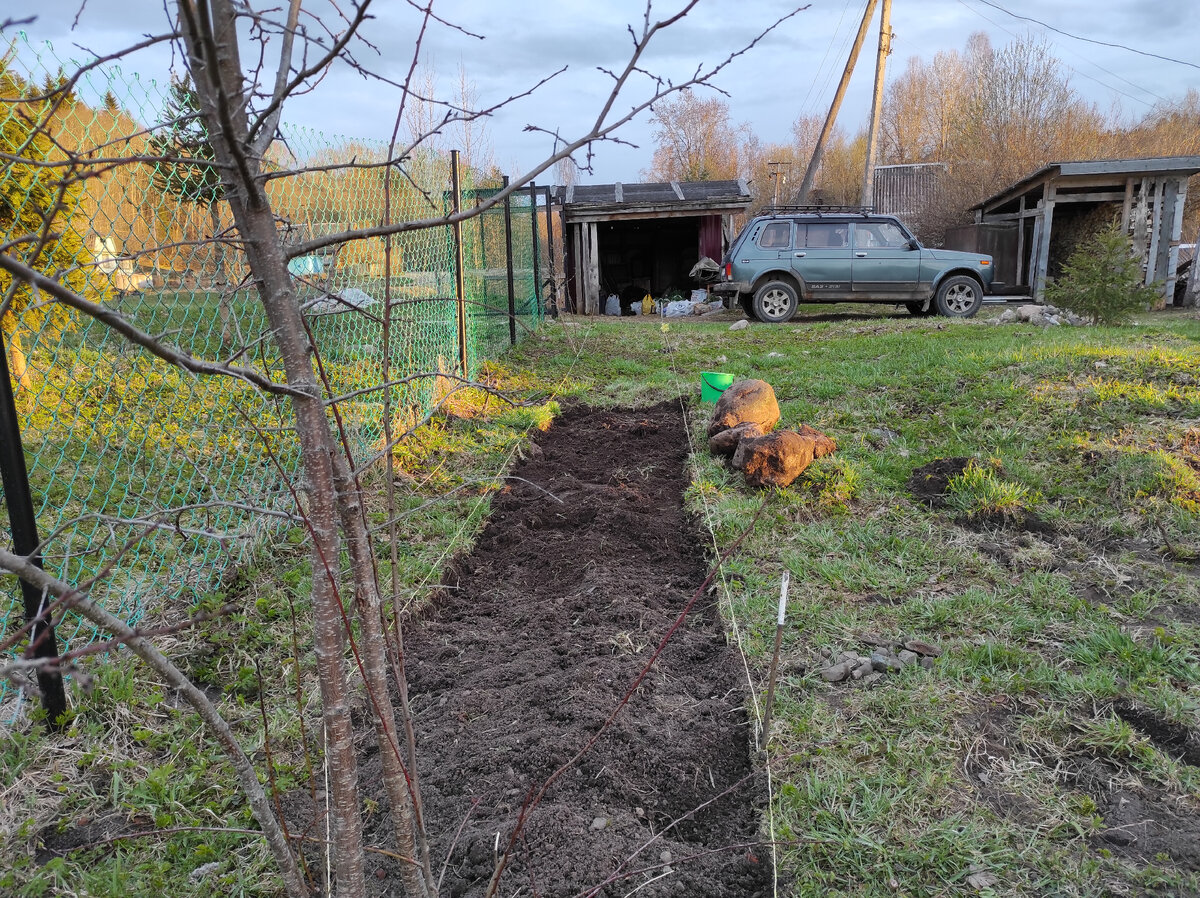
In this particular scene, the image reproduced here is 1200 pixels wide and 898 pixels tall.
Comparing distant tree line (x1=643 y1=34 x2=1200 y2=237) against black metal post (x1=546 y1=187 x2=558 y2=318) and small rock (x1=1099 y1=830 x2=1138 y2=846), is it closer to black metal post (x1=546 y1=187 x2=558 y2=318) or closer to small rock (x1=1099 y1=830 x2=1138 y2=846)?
black metal post (x1=546 y1=187 x2=558 y2=318)

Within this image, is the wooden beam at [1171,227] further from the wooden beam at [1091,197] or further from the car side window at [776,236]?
the car side window at [776,236]

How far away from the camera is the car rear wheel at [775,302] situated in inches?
526

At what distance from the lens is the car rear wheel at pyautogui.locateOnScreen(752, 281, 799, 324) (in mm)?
13352

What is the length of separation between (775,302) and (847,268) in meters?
1.34

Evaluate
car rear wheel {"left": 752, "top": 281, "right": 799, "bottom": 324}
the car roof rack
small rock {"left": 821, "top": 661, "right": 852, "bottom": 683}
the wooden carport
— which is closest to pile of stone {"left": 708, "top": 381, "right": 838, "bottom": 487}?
small rock {"left": 821, "top": 661, "right": 852, "bottom": 683}

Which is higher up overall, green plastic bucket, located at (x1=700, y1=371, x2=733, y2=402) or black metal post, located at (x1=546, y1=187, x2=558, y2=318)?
black metal post, located at (x1=546, y1=187, x2=558, y2=318)

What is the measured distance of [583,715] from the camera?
2.46 m

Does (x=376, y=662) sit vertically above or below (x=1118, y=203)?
below

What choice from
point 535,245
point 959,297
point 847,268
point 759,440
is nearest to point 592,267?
point 535,245

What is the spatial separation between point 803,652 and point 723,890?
4.09ft

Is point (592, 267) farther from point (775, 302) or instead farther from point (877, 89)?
point (877, 89)

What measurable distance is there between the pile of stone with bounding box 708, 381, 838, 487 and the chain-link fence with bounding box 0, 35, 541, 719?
192 cm

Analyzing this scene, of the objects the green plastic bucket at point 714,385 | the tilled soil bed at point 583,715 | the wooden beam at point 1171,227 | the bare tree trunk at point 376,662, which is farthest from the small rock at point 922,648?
the wooden beam at point 1171,227

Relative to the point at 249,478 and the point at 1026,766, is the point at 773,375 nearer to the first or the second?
the point at 249,478
